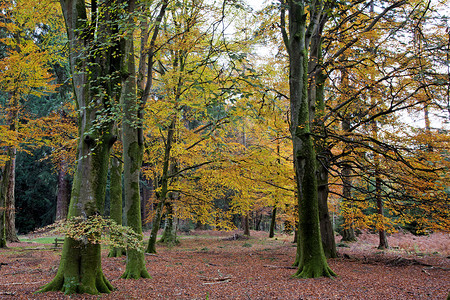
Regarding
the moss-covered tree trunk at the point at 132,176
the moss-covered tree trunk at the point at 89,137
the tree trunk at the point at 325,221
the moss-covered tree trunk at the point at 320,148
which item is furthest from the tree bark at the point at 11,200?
the tree trunk at the point at 325,221

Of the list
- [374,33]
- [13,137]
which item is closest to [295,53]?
[374,33]

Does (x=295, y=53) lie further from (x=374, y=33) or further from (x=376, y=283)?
(x=376, y=283)

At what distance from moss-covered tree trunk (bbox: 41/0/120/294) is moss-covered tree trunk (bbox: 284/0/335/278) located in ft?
13.1

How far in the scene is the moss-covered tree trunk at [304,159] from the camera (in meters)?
6.20

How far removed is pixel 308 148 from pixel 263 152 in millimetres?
2527

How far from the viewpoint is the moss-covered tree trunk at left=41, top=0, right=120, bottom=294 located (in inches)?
177

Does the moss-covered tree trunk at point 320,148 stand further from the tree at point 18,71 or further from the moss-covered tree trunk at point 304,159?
the tree at point 18,71

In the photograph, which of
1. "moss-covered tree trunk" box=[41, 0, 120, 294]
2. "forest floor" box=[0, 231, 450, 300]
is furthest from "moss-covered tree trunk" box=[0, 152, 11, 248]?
"moss-covered tree trunk" box=[41, 0, 120, 294]

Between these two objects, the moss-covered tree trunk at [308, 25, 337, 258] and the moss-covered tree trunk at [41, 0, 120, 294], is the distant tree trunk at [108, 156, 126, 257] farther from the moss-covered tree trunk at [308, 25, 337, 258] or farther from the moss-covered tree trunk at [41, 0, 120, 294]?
the moss-covered tree trunk at [308, 25, 337, 258]

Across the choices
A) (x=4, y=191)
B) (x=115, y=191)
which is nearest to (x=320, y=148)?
(x=115, y=191)

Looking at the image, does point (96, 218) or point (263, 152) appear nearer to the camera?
point (96, 218)

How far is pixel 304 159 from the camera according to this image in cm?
661

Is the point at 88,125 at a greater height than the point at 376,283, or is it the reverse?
the point at 88,125

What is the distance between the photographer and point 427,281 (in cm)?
604
